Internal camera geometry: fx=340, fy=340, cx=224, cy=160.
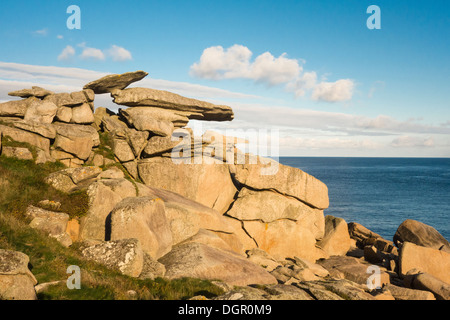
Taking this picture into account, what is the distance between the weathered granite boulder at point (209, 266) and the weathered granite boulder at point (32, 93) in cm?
2208

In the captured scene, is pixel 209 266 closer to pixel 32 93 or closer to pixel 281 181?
pixel 281 181

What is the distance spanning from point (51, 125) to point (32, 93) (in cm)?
643

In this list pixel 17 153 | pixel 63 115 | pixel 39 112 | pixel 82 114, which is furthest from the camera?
pixel 82 114

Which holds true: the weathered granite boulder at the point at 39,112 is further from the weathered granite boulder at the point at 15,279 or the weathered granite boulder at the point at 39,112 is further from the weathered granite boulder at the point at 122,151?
the weathered granite boulder at the point at 15,279

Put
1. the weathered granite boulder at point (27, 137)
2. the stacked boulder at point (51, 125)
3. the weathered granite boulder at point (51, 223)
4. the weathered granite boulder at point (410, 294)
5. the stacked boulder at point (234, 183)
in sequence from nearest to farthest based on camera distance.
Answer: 1. the weathered granite boulder at point (51, 223)
2. the weathered granite boulder at point (410, 294)
3. the weathered granite boulder at point (27, 137)
4. the stacked boulder at point (51, 125)
5. the stacked boulder at point (234, 183)

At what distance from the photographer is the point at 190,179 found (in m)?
31.1

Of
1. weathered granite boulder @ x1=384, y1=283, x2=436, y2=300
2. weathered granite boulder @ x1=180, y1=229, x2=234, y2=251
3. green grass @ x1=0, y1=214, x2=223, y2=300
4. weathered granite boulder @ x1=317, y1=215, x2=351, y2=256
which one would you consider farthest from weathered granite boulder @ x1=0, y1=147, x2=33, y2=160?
weathered granite boulder @ x1=317, y1=215, x2=351, y2=256

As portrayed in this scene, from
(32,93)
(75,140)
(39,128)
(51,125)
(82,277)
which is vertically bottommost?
(82,277)

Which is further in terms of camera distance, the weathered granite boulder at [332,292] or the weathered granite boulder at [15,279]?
the weathered granite boulder at [332,292]

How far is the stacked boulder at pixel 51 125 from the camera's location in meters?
26.4

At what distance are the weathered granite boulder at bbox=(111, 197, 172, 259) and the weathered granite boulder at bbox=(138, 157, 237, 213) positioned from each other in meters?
10.6

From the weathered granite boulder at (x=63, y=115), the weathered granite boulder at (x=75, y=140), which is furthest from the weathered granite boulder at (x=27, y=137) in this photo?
the weathered granite boulder at (x=63, y=115)

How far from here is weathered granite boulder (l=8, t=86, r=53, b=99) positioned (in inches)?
1275

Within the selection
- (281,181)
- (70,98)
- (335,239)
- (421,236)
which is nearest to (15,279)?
(281,181)
